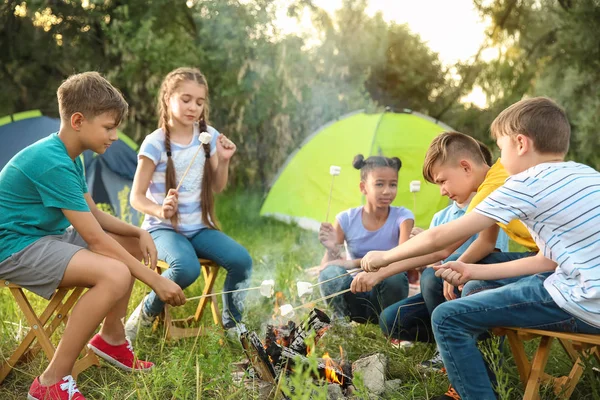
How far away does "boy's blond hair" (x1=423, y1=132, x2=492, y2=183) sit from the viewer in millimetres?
2834

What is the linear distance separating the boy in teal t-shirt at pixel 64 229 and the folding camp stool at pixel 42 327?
0.08 m

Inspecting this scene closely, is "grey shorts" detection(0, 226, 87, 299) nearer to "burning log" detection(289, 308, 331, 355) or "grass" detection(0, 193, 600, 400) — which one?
"grass" detection(0, 193, 600, 400)

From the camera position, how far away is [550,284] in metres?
2.13

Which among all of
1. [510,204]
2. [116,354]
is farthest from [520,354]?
[116,354]

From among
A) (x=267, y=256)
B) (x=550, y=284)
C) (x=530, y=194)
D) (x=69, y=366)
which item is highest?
(x=530, y=194)

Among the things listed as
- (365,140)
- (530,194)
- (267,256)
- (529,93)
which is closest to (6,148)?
(267,256)

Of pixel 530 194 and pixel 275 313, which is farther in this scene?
pixel 275 313

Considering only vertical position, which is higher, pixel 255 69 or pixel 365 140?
pixel 255 69

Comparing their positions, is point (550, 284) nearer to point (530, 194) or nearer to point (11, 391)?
point (530, 194)

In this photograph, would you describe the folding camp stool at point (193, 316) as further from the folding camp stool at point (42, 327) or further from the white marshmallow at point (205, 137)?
the white marshmallow at point (205, 137)

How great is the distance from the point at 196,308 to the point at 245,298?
335mm

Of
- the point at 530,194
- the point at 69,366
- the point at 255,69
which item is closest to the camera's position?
the point at 530,194

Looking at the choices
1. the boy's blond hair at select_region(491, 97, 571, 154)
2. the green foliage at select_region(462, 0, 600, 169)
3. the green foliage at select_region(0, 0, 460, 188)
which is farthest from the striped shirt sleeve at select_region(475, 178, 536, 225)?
the green foliage at select_region(462, 0, 600, 169)

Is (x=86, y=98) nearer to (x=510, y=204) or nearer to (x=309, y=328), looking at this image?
(x=309, y=328)
